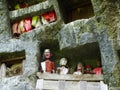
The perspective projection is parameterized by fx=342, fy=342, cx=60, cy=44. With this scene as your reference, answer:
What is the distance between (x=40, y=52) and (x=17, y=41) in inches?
18.6

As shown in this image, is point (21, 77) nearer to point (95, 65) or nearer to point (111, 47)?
point (95, 65)

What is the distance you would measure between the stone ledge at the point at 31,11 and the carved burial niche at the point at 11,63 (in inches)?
29.1

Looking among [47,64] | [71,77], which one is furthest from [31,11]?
[71,77]

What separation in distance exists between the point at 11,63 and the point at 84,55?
143 centimetres

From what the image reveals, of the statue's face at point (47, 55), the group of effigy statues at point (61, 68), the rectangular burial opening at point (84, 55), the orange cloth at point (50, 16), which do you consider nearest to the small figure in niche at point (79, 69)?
the group of effigy statues at point (61, 68)

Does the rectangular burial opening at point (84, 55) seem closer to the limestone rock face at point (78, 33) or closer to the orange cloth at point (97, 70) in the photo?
the limestone rock face at point (78, 33)

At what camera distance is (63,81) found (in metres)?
5.18

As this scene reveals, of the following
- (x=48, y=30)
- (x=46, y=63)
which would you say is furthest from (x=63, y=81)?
(x=48, y=30)

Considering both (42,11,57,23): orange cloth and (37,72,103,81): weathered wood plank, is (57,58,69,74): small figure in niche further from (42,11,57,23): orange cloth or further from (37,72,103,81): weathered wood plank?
(42,11,57,23): orange cloth

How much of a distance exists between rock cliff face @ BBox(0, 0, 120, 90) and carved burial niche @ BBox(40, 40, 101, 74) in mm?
128

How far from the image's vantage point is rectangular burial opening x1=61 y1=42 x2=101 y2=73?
5.50 meters

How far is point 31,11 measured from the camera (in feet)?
20.4

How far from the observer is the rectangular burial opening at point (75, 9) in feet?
19.9

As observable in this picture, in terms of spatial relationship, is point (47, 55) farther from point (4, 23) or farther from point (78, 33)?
point (4, 23)
